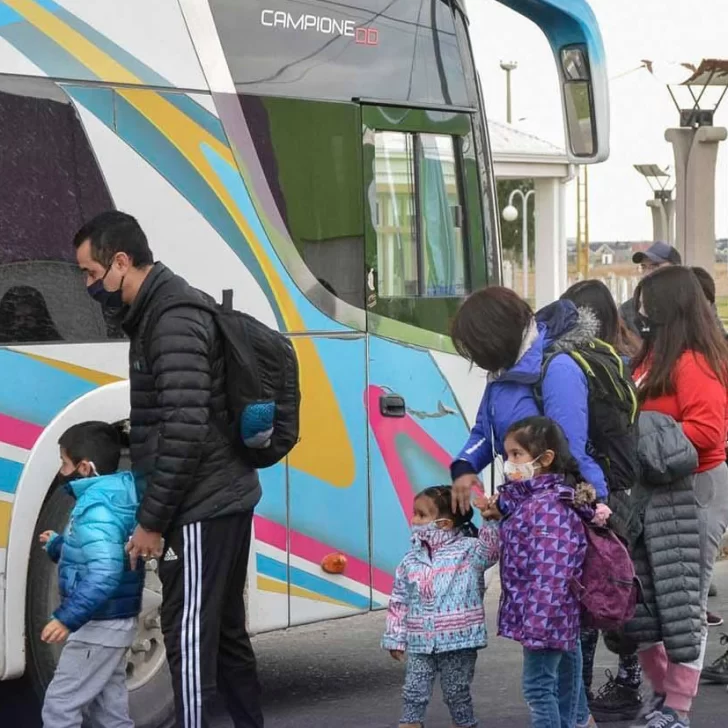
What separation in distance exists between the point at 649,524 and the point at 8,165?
263cm

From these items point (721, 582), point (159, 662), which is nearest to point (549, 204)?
point (721, 582)

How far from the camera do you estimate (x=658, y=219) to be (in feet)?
85.7

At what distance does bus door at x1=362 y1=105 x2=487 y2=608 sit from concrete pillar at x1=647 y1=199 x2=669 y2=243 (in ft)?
59.6

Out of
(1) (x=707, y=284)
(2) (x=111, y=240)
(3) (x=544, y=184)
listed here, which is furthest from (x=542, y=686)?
(3) (x=544, y=184)

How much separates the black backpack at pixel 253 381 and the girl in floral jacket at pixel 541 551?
723mm

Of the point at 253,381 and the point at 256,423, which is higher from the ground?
the point at 253,381

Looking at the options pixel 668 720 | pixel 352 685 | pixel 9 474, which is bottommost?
pixel 352 685

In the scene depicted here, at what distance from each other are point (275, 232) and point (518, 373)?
5.03 ft

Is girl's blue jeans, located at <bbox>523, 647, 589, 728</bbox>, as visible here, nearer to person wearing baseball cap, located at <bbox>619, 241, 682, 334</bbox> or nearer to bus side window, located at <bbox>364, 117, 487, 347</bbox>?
bus side window, located at <bbox>364, 117, 487, 347</bbox>

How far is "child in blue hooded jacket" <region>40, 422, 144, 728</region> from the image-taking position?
195 inches

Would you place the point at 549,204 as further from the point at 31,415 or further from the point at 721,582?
the point at 31,415

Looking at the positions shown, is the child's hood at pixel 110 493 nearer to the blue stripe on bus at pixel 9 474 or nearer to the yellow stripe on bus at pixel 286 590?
the blue stripe on bus at pixel 9 474

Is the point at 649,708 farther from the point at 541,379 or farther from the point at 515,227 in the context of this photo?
the point at 515,227

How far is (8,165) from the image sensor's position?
569 centimetres
